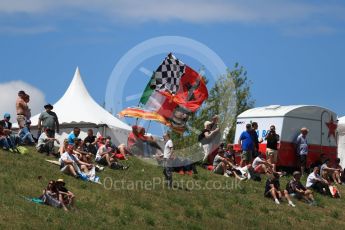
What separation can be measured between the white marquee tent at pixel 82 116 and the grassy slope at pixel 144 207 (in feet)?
22.7

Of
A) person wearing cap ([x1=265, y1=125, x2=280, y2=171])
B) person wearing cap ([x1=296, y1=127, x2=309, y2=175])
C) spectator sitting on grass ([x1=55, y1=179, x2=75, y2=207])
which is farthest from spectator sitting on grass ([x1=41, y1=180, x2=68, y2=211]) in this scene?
person wearing cap ([x1=296, y1=127, x2=309, y2=175])

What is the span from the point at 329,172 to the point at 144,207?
10494 millimetres

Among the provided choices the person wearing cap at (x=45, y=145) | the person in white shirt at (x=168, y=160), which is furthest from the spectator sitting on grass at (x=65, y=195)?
the person wearing cap at (x=45, y=145)

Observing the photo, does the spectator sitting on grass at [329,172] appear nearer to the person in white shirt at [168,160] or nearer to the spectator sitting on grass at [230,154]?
the spectator sitting on grass at [230,154]

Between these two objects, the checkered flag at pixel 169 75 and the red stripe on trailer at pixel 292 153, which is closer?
the checkered flag at pixel 169 75

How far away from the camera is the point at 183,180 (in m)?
25.2

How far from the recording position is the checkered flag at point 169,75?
1161 inches

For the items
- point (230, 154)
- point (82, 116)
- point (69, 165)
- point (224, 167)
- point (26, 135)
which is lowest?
point (69, 165)

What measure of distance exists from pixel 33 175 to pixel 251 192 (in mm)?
7143

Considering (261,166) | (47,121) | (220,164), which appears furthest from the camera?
(261,166)

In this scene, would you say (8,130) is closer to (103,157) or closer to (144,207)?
(103,157)

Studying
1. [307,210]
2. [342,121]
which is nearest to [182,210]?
[307,210]

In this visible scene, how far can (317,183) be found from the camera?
2745cm

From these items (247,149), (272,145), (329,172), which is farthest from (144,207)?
(329,172)
